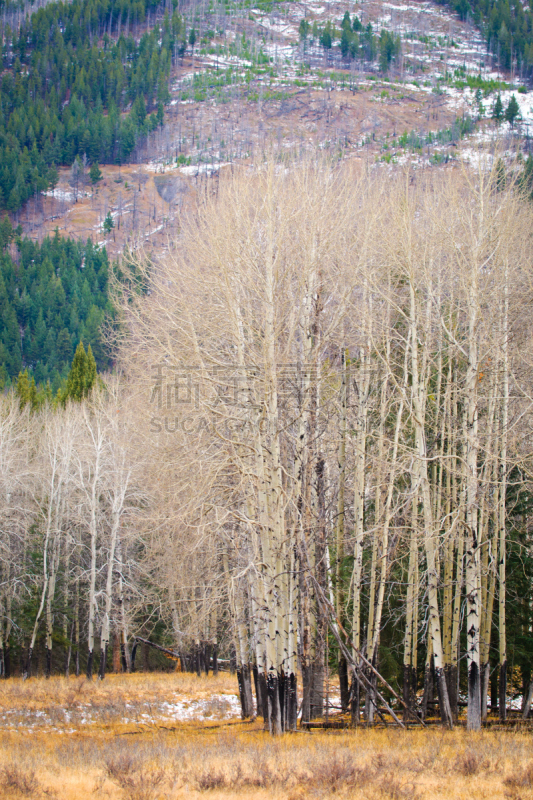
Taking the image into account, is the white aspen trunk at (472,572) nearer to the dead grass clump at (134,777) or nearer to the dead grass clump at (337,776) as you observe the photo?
the dead grass clump at (337,776)

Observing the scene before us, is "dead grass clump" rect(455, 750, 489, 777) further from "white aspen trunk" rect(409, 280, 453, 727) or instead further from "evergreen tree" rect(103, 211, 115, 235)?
"evergreen tree" rect(103, 211, 115, 235)

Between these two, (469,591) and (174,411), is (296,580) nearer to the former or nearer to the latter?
(469,591)

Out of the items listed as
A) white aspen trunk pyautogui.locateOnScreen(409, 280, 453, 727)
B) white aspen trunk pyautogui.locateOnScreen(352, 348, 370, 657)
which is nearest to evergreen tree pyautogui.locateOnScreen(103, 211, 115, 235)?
white aspen trunk pyautogui.locateOnScreen(352, 348, 370, 657)

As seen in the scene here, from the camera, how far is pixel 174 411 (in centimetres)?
1345

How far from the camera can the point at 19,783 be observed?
8.05 meters

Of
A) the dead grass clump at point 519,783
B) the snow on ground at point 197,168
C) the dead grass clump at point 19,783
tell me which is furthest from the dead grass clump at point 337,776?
the snow on ground at point 197,168

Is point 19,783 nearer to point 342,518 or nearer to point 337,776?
point 337,776

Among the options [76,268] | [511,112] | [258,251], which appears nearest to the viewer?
[258,251]

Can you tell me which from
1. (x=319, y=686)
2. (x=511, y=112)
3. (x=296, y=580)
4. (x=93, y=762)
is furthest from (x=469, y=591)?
(x=511, y=112)

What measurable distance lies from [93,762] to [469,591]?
663 centimetres

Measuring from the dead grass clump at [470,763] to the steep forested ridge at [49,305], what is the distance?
64.7 metres

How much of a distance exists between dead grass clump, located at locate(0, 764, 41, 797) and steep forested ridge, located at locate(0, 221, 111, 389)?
6287 centimetres

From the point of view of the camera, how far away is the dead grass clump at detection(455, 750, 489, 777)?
8.41 m

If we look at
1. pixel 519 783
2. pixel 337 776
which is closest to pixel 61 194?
pixel 337 776
